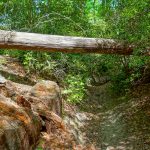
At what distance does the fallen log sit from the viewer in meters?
8.55

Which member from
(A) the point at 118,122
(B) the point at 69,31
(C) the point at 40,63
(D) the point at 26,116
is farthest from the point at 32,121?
(B) the point at 69,31

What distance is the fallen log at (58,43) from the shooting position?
855cm

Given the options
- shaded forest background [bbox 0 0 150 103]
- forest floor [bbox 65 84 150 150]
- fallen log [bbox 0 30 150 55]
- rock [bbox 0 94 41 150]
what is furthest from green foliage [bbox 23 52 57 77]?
rock [bbox 0 94 41 150]

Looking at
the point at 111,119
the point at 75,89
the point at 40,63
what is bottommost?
the point at 111,119

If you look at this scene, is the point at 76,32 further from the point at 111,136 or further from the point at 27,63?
the point at 111,136

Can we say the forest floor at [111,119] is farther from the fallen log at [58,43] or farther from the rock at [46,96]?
the fallen log at [58,43]

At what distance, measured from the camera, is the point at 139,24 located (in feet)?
28.6

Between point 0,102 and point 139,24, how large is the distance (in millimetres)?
4757

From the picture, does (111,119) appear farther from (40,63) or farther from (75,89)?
(40,63)

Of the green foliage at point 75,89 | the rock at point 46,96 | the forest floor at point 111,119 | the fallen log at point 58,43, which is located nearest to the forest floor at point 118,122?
the forest floor at point 111,119

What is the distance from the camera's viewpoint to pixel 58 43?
8828 millimetres

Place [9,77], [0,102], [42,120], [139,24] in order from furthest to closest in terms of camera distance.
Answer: [9,77] → [139,24] → [42,120] → [0,102]

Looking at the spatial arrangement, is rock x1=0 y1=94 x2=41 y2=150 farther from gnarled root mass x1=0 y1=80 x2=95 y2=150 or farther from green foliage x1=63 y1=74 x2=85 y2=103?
green foliage x1=63 y1=74 x2=85 y2=103

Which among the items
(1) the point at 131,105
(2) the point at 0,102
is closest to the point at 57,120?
(2) the point at 0,102
